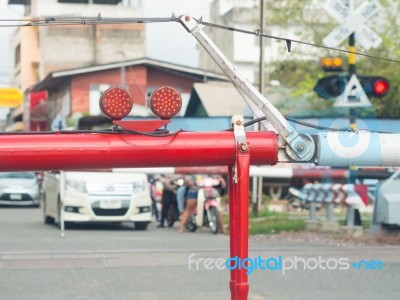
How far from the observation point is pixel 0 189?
34.8m

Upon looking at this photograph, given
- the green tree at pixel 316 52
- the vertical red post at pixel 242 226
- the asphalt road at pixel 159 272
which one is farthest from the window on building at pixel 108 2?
the vertical red post at pixel 242 226

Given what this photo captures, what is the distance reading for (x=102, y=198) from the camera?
22.5 m

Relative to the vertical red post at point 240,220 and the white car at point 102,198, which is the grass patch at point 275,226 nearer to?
the white car at point 102,198

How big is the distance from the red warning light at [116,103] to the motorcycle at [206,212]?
49.7 feet

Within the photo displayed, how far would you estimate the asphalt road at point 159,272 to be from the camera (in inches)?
441

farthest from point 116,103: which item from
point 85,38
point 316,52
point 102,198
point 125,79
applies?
point 85,38

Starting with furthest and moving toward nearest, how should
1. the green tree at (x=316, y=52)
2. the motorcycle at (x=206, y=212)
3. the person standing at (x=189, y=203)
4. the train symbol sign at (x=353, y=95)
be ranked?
the green tree at (x=316, y=52) < the person standing at (x=189, y=203) < the motorcycle at (x=206, y=212) < the train symbol sign at (x=353, y=95)

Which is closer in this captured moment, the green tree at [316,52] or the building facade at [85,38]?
the green tree at [316,52]

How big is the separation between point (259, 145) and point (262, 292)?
5.17 meters

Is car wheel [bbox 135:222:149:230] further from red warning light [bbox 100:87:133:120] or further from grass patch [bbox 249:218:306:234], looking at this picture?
red warning light [bbox 100:87:133:120]

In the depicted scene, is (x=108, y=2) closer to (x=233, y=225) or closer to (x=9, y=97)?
(x=9, y=97)

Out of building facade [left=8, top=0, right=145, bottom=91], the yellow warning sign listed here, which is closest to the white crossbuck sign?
the yellow warning sign

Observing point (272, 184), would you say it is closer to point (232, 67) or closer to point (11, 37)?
point (232, 67)

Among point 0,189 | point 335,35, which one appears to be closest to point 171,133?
point 335,35
